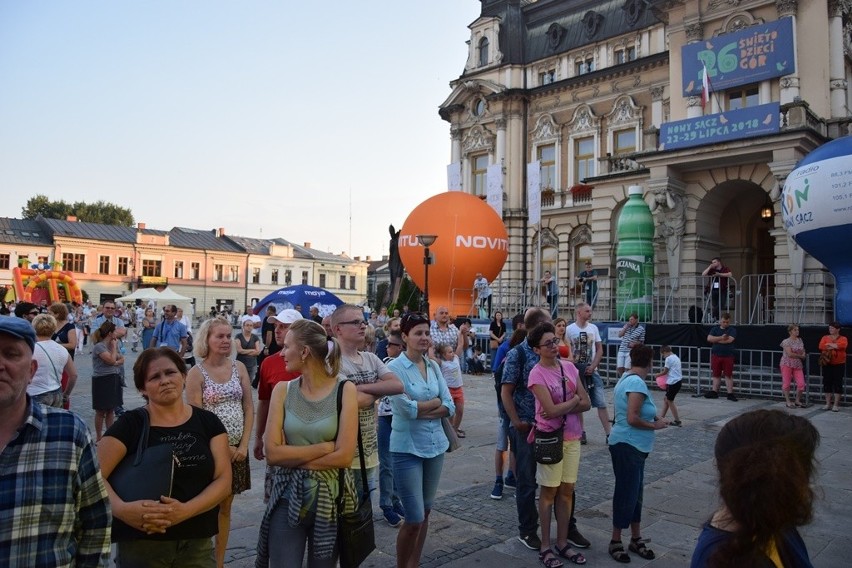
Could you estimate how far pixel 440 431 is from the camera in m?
4.49

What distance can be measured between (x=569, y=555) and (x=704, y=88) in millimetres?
18902

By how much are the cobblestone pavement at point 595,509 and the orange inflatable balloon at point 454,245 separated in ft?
38.5

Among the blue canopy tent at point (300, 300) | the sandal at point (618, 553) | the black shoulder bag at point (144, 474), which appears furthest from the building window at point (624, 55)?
the black shoulder bag at point (144, 474)

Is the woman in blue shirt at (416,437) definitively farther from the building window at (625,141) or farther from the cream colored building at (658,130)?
the building window at (625,141)

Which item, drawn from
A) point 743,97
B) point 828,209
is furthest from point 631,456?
point 743,97

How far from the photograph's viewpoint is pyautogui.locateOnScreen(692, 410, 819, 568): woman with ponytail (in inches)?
74.0

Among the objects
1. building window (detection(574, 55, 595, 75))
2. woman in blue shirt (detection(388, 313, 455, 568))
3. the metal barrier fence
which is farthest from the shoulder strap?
building window (detection(574, 55, 595, 75))

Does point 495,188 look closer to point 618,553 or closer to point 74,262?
point 618,553

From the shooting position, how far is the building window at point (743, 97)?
66.1 feet

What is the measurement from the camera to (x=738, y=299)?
19062 millimetres

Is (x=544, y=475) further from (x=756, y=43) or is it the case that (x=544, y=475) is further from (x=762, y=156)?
(x=756, y=43)

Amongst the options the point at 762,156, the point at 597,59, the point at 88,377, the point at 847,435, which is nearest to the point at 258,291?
the point at 597,59

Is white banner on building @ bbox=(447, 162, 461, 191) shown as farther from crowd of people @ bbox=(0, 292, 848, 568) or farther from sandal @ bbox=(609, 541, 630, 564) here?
sandal @ bbox=(609, 541, 630, 564)

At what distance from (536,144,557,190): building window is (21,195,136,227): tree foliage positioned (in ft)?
190
